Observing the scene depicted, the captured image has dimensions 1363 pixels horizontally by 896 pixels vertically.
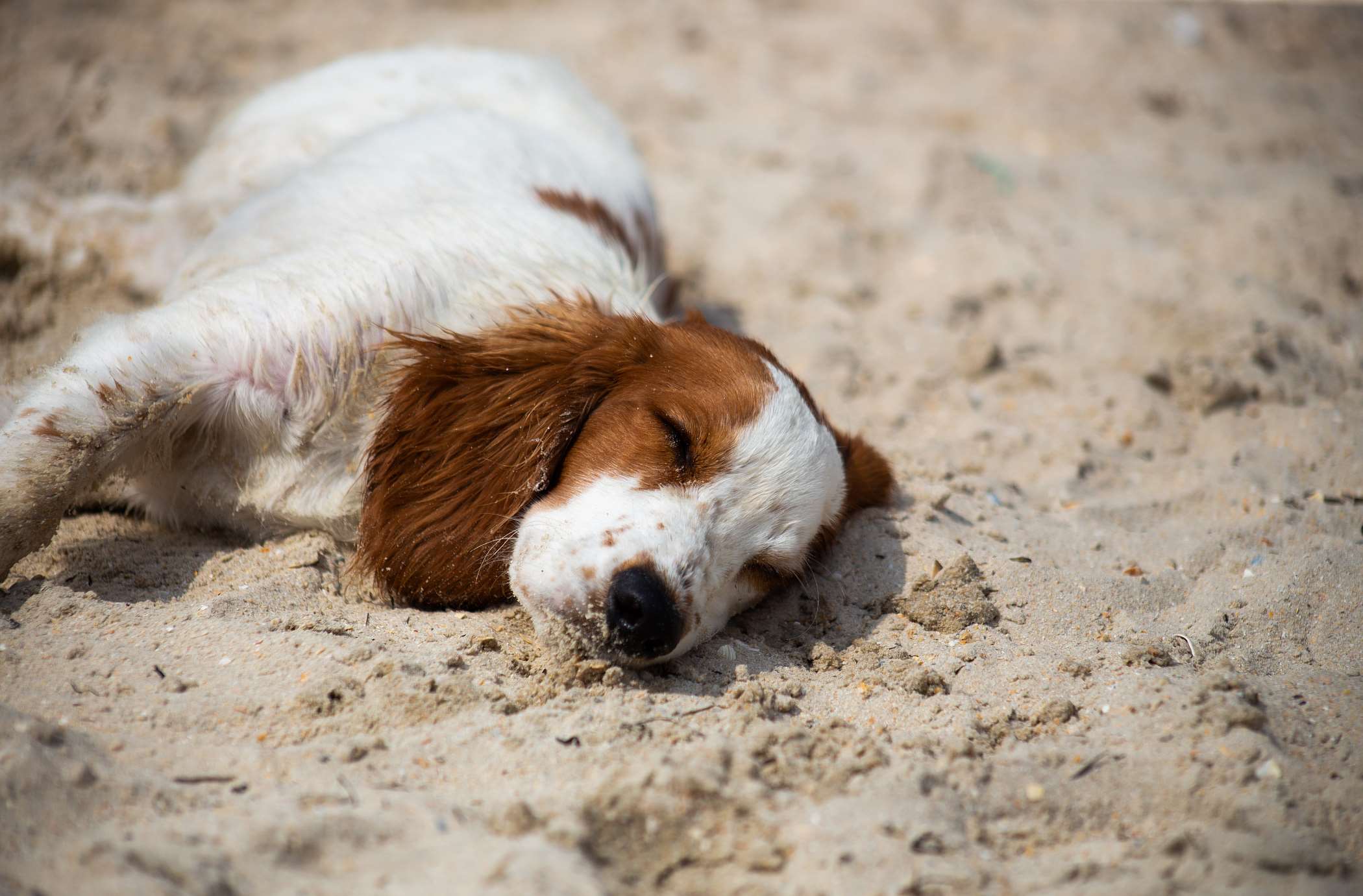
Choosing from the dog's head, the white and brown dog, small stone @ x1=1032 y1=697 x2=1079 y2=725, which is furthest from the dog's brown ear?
small stone @ x1=1032 y1=697 x2=1079 y2=725

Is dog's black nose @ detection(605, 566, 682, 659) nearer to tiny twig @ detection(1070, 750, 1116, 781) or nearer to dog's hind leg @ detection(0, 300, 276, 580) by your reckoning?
tiny twig @ detection(1070, 750, 1116, 781)

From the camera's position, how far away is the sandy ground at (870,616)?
1.93 meters

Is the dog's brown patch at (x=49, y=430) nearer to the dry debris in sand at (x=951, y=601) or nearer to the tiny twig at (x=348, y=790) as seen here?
the tiny twig at (x=348, y=790)

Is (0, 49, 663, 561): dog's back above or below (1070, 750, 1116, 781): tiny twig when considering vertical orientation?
above

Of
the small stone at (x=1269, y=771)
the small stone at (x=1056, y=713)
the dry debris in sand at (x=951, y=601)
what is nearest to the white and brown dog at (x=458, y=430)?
the dry debris in sand at (x=951, y=601)

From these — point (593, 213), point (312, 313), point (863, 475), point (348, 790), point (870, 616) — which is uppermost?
point (593, 213)

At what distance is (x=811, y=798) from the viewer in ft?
6.84

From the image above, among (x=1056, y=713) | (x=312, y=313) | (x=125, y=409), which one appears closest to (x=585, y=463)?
(x=312, y=313)

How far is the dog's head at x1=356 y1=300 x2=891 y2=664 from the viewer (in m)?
2.62

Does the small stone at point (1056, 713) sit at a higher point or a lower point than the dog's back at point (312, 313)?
lower

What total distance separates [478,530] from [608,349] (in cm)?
61

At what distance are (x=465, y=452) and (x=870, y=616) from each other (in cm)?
120

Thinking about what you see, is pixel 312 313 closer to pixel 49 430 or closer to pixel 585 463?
pixel 49 430

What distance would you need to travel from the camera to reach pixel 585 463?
2.74 m
